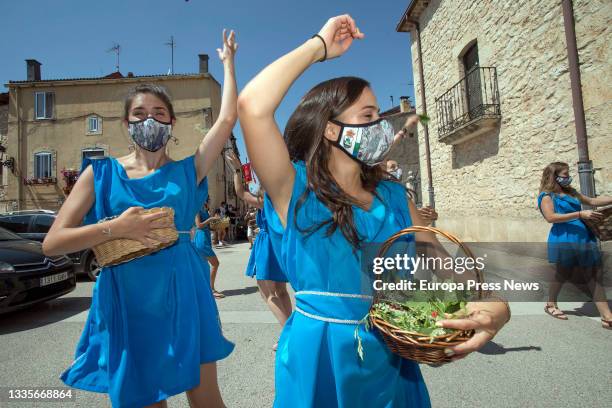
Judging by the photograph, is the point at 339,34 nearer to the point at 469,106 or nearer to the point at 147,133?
the point at 147,133

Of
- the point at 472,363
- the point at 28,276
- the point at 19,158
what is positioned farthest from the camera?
the point at 19,158

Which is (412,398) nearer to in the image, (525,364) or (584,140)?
(525,364)

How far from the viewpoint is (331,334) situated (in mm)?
1227

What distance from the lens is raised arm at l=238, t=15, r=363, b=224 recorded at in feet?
3.94

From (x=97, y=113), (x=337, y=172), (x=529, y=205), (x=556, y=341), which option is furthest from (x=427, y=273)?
(x=97, y=113)

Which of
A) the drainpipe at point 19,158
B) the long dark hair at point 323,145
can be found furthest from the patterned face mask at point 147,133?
the drainpipe at point 19,158

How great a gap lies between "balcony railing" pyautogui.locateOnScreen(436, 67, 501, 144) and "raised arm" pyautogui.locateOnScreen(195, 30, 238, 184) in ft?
28.1

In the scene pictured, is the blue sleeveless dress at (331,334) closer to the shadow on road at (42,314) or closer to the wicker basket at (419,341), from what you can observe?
the wicker basket at (419,341)

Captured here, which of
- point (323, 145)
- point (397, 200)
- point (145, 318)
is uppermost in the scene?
point (323, 145)

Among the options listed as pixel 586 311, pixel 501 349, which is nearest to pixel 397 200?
pixel 501 349

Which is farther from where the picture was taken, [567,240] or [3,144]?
[3,144]

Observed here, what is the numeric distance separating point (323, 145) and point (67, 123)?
26.1m

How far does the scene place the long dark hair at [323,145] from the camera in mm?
1263

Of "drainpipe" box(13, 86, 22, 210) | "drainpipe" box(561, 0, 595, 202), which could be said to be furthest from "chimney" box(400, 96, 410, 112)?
"drainpipe" box(13, 86, 22, 210)
